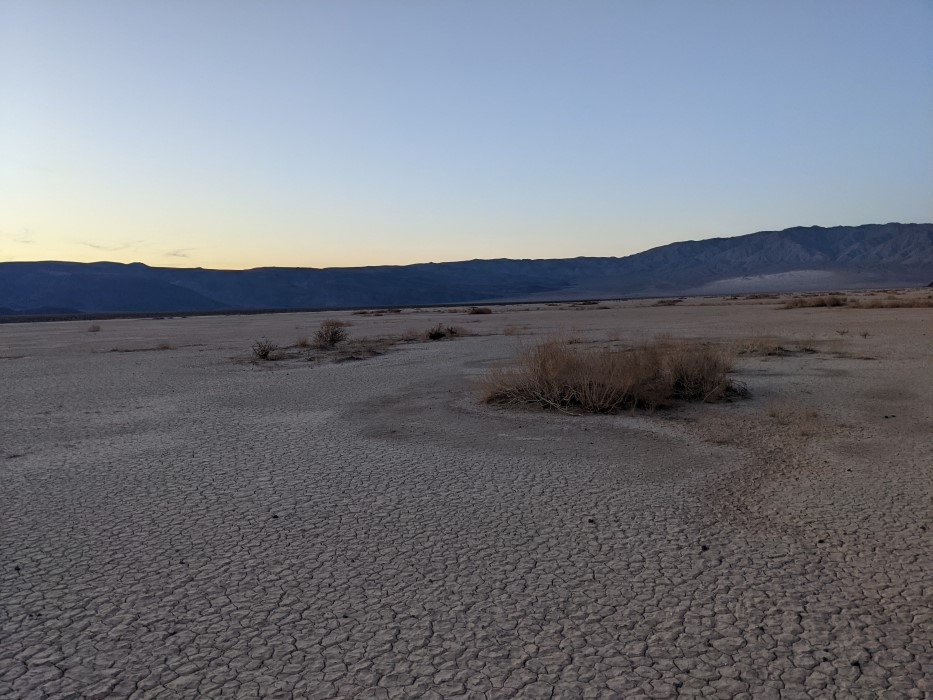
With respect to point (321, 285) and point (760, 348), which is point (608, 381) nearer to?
point (760, 348)

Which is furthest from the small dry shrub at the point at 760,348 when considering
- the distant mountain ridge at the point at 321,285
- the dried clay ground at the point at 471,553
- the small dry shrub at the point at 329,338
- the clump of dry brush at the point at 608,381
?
the distant mountain ridge at the point at 321,285

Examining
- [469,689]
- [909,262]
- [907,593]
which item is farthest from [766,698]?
[909,262]

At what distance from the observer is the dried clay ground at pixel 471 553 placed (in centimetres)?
312

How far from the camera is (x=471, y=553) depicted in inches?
176

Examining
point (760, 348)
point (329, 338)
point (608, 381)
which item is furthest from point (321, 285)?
point (608, 381)

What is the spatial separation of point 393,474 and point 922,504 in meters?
4.16

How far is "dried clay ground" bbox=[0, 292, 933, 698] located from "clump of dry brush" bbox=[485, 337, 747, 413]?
460 mm

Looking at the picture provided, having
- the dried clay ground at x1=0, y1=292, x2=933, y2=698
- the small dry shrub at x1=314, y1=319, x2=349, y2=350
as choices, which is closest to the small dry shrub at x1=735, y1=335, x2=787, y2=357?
the dried clay ground at x1=0, y1=292, x2=933, y2=698

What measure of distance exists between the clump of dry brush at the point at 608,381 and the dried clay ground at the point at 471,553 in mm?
460

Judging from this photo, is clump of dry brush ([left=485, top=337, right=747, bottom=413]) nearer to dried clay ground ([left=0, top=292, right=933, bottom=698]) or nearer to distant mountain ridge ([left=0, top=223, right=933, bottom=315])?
dried clay ground ([left=0, top=292, right=933, bottom=698])

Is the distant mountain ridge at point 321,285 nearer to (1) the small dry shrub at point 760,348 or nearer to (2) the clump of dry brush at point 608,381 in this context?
(1) the small dry shrub at point 760,348

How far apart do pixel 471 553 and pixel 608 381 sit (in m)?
5.25

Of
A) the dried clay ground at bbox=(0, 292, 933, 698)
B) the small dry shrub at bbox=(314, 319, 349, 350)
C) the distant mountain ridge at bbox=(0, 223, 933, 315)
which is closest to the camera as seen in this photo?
the dried clay ground at bbox=(0, 292, 933, 698)

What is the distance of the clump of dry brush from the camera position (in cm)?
934
